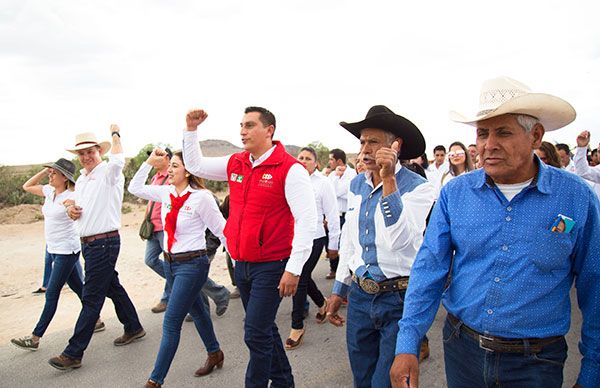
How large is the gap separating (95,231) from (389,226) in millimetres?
3567

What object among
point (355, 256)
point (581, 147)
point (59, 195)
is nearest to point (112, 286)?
point (59, 195)

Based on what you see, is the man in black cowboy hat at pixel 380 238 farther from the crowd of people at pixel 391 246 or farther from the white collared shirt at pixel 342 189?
the white collared shirt at pixel 342 189

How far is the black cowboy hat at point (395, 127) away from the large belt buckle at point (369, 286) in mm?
936

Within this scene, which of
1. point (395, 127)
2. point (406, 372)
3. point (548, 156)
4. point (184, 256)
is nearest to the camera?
point (406, 372)

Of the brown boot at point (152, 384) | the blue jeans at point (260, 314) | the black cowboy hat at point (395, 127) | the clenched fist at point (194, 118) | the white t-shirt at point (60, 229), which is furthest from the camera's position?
the white t-shirt at point (60, 229)

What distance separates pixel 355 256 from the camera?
10.1 feet

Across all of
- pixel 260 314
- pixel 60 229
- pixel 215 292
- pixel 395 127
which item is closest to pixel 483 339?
pixel 395 127

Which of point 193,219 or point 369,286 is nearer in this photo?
point 369,286

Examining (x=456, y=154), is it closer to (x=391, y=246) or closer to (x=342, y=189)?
(x=342, y=189)

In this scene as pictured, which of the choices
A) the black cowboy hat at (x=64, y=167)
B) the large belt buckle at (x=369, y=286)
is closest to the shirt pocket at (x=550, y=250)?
the large belt buckle at (x=369, y=286)

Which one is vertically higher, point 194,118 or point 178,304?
point 194,118

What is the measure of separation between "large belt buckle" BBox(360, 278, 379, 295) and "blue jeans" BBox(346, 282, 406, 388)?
0.03 meters

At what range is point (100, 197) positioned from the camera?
196 inches

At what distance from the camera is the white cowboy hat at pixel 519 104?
2.08 meters
